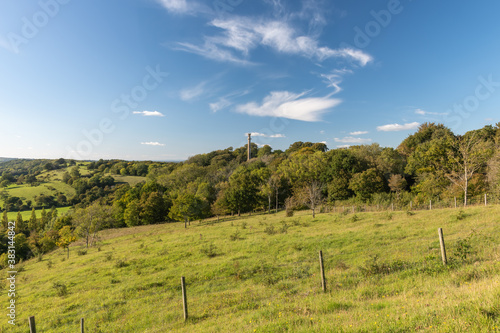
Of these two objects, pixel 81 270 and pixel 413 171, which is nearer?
pixel 81 270

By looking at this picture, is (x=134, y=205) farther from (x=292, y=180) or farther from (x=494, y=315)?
(x=494, y=315)

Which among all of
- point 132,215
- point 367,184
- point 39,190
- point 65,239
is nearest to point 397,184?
point 367,184

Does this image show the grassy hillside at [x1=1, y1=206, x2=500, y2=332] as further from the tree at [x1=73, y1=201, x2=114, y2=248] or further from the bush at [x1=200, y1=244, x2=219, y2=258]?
the tree at [x1=73, y1=201, x2=114, y2=248]

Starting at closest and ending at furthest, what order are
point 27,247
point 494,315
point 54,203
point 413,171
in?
point 494,315 → point 27,247 → point 413,171 → point 54,203

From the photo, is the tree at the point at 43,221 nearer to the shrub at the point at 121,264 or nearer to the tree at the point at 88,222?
the tree at the point at 88,222

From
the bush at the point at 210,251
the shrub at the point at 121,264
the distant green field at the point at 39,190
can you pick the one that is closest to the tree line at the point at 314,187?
the bush at the point at 210,251

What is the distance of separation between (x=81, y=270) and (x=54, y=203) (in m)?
90.0

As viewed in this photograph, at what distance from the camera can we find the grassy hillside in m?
5.86

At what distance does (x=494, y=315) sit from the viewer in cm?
462

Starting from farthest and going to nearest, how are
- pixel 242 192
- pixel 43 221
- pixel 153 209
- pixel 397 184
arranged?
pixel 43 221
pixel 153 209
pixel 242 192
pixel 397 184

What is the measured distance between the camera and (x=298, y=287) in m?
10.5

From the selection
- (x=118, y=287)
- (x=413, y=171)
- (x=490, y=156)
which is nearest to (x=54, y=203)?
(x=118, y=287)

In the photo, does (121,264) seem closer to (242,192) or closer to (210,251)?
(210,251)

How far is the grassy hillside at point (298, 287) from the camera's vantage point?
5863 millimetres
